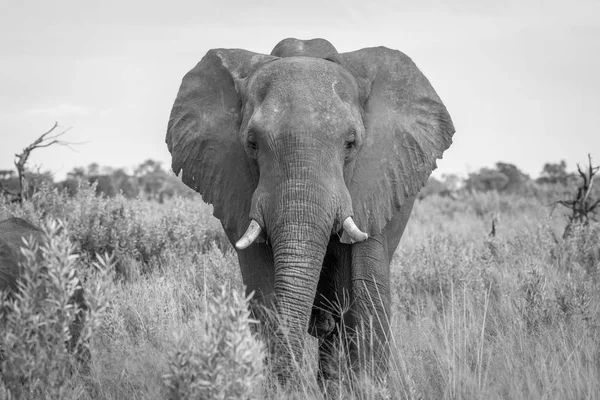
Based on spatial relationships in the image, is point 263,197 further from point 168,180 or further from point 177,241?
point 168,180

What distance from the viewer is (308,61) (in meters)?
5.13

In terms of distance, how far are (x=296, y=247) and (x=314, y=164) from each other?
50cm

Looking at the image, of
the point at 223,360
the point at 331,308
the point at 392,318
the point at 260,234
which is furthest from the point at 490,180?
the point at 223,360

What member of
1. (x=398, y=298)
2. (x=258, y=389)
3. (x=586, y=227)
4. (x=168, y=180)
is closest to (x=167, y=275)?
(x=398, y=298)

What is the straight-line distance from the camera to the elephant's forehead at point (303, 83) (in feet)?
16.0

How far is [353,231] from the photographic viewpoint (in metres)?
4.85

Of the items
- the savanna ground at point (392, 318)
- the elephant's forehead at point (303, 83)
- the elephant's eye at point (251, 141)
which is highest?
the elephant's forehead at point (303, 83)

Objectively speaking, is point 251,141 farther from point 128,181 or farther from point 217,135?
point 128,181

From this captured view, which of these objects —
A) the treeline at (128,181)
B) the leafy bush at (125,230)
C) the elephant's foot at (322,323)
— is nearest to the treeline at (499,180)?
the treeline at (128,181)

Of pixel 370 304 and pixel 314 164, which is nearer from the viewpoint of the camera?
pixel 314 164

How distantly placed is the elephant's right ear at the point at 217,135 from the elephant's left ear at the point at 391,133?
0.69 metres

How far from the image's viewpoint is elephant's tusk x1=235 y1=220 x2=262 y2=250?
474 centimetres

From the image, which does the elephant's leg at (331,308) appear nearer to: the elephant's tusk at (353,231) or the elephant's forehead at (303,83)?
the elephant's tusk at (353,231)

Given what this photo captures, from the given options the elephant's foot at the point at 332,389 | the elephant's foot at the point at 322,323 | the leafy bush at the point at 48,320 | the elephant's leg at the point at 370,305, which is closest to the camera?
the leafy bush at the point at 48,320
